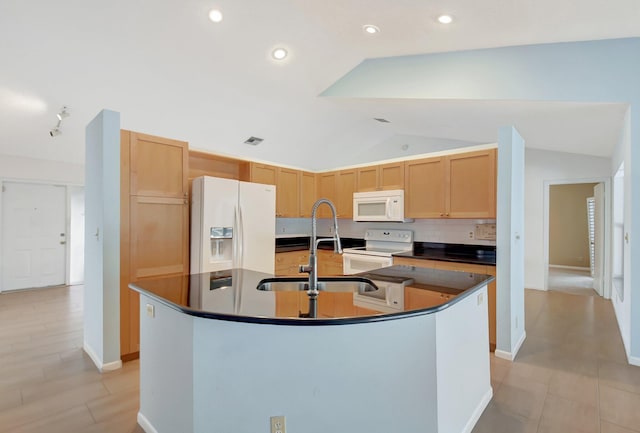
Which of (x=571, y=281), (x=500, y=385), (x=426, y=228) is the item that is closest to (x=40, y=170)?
(x=426, y=228)

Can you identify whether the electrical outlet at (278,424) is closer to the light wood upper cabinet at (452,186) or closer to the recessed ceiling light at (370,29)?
the recessed ceiling light at (370,29)

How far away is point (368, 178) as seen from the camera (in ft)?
15.7

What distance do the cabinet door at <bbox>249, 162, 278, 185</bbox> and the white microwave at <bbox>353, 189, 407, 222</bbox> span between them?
1.23 meters

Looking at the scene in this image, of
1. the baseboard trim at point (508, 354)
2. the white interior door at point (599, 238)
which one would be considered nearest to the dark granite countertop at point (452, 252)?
the baseboard trim at point (508, 354)

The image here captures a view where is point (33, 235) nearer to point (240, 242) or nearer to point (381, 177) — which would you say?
point (240, 242)

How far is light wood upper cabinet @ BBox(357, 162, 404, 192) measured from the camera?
14.4 ft

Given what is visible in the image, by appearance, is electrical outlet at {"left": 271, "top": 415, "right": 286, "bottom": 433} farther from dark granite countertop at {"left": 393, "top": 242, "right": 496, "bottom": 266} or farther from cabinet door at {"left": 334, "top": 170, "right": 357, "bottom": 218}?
cabinet door at {"left": 334, "top": 170, "right": 357, "bottom": 218}

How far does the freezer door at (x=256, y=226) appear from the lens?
145 inches

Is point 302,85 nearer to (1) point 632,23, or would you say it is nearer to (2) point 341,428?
(1) point 632,23

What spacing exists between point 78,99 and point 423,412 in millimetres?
4654

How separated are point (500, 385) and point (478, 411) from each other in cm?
60

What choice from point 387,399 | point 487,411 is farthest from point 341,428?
point 487,411

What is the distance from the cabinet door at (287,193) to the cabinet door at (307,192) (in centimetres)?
8

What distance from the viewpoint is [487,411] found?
2.16 m
